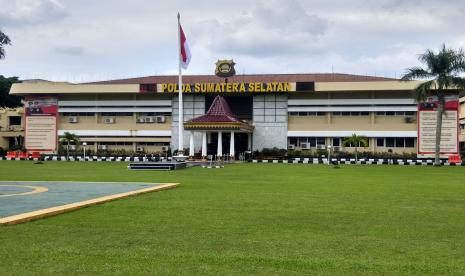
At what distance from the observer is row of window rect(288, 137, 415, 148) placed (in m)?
60.4

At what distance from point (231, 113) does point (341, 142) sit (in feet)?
40.2

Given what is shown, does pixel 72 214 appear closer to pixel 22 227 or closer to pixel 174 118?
pixel 22 227

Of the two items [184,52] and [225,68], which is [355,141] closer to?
[225,68]

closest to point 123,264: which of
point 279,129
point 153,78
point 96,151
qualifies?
point 279,129

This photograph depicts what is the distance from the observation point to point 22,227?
9.14 meters

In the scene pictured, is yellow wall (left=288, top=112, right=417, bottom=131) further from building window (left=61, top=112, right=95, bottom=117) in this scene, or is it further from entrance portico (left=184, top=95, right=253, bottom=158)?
building window (left=61, top=112, right=95, bottom=117)

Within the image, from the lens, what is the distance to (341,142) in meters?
61.3

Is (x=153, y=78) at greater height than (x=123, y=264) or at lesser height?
greater

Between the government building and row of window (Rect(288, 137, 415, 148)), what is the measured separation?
→ 4.1 inches

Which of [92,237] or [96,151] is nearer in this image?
[92,237]

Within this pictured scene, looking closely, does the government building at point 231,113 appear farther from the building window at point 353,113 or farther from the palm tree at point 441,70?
the palm tree at point 441,70

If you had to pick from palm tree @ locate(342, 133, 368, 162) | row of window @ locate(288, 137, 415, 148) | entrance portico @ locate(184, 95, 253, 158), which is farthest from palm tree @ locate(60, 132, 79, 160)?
palm tree @ locate(342, 133, 368, 162)

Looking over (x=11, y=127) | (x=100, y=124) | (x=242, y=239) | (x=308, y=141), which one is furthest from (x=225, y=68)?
(x=242, y=239)

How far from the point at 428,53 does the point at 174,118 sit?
95.4ft
